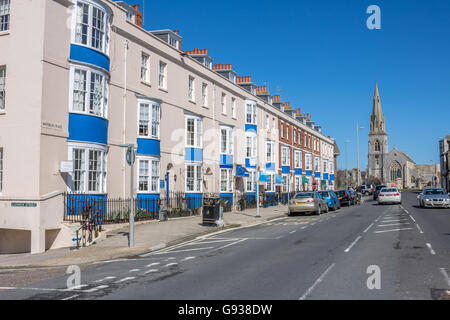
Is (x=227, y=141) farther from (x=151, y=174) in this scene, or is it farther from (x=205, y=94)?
(x=151, y=174)

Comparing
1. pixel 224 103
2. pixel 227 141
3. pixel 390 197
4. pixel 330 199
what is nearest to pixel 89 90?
pixel 227 141

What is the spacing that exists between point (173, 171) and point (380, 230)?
12.8m

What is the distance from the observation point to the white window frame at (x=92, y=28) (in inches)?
741

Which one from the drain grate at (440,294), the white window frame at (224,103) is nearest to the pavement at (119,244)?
the drain grate at (440,294)

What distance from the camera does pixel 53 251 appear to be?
1595 cm

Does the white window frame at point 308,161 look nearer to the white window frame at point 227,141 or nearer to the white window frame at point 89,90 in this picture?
the white window frame at point 227,141

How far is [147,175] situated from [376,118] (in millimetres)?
132573

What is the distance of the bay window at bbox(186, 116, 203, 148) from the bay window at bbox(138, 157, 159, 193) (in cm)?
423

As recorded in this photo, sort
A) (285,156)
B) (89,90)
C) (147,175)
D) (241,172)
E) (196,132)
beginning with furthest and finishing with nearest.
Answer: (285,156), (241,172), (196,132), (147,175), (89,90)

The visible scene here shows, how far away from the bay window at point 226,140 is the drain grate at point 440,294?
25.1m

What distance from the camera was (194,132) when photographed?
28234 mm
